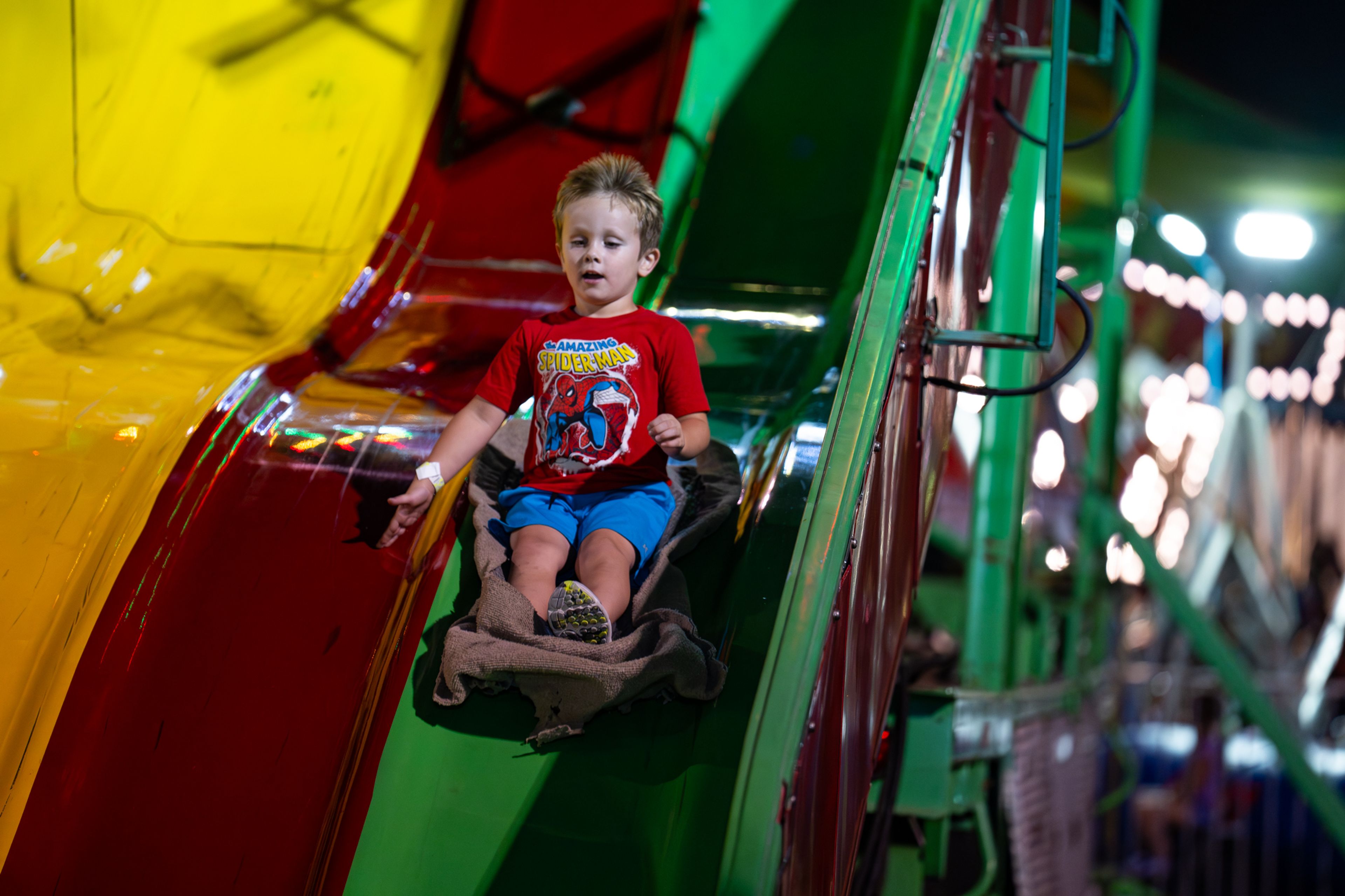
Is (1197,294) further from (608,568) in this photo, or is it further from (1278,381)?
(608,568)

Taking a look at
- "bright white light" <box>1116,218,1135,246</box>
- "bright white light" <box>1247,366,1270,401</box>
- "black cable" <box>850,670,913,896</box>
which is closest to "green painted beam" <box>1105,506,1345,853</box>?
"bright white light" <box>1116,218,1135,246</box>

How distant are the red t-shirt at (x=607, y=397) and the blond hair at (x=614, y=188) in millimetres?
159

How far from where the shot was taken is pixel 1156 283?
783 cm

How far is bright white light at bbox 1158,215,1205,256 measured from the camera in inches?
263

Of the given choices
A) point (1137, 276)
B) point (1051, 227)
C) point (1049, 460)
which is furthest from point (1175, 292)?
point (1051, 227)

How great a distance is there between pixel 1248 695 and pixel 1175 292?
5.02 meters

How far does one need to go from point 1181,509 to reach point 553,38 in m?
7.00

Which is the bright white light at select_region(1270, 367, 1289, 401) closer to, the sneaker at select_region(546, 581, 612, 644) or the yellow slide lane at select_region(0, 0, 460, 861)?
the yellow slide lane at select_region(0, 0, 460, 861)

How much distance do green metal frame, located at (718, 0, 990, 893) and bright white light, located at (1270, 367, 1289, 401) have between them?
7060 millimetres

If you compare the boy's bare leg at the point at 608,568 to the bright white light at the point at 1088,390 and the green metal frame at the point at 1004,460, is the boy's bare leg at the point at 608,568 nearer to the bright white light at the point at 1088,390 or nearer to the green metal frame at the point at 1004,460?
the green metal frame at the point at 1004,460

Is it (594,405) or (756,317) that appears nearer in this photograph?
(594,405)

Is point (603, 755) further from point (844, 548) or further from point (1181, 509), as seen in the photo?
point (1181, 509)

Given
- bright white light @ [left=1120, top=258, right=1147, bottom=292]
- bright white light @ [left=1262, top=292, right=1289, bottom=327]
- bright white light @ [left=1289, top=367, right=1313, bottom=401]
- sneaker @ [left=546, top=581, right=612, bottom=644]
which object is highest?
bright white light @ [left=1120, top=258, right=1147, bottom=292]

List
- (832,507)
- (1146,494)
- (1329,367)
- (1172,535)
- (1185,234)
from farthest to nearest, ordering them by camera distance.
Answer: (1172,535), (1146,494), (1329,367), (1185,234), (832,507)
